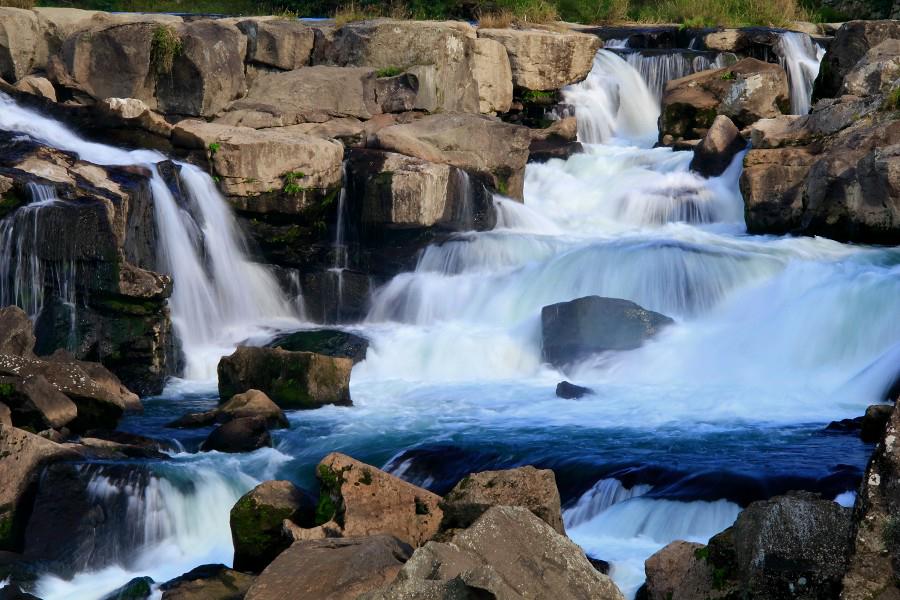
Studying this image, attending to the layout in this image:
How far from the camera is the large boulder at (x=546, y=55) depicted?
2238 centimetres

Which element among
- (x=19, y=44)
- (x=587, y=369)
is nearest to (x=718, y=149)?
(x=587, y=369)

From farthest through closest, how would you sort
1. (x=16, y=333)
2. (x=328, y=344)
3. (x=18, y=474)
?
(x=328, y=344) → (x=16, y=333) → (x=18, y=474)

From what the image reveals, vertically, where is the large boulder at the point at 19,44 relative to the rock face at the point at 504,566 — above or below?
above

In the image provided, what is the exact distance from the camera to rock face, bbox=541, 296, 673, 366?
1494cm

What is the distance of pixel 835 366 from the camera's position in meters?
13.9

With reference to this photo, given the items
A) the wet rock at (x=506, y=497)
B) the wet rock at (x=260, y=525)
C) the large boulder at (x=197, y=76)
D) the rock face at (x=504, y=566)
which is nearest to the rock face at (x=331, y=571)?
the wet rock at (x=506, y=497)

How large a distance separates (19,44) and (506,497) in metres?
14.9

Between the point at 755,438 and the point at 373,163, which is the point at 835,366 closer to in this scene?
the point at 755,438

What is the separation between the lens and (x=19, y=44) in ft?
63.1

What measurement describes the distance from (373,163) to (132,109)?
3.50 m

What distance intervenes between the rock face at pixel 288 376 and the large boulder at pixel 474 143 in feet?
19.2

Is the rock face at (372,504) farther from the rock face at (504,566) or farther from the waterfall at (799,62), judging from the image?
the waterfall at (799,62)

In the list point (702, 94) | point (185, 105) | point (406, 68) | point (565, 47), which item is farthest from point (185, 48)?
point (702, 94)

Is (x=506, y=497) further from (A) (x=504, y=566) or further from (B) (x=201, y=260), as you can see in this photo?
(B) (x=201, y=260)
